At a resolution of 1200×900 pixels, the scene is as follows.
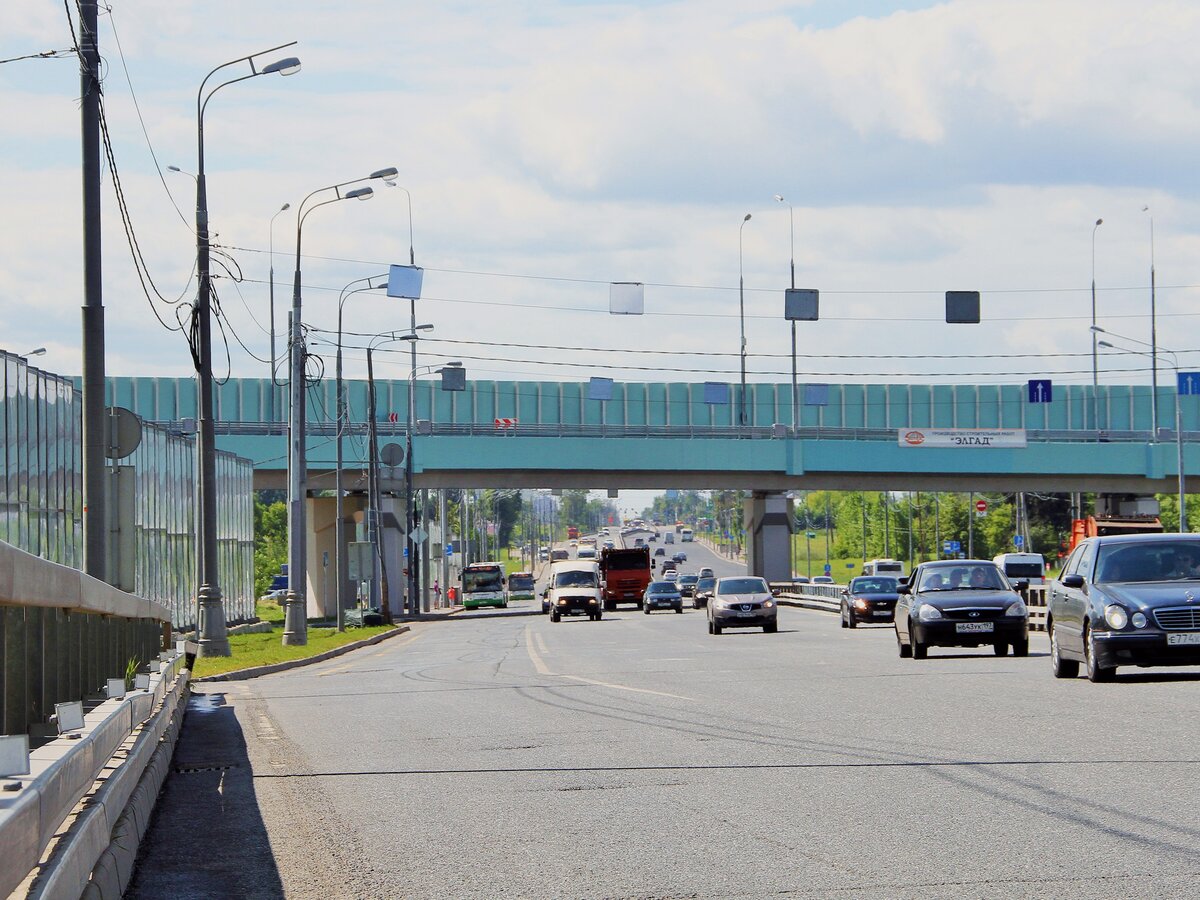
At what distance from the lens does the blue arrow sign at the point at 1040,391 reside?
73.1 metres

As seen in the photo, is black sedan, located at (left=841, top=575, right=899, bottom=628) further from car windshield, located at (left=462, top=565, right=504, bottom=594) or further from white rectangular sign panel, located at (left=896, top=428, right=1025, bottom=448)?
car windshield, located at (left=462, top=565, right=504, bottom=594)

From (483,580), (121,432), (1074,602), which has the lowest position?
(483,580)

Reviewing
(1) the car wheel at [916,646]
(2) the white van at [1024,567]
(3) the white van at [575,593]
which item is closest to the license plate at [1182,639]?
(1) the car wheel at [916,646]

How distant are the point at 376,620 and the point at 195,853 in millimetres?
49036

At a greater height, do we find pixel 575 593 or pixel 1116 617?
pixel 1116 617

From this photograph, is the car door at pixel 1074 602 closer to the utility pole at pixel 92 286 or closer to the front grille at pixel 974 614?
the front grille at pixel 974 614

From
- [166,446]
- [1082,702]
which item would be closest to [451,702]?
[1082,702]

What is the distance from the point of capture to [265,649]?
36.1 metres

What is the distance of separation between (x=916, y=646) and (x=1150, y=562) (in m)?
7.29

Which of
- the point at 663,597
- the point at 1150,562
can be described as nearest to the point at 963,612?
the point at 1150,562

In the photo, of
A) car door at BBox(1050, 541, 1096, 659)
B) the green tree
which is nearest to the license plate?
car door at BBox(1050, 541, 1096, 659)

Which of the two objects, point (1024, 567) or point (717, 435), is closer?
point (1024, 567)

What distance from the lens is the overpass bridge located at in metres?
73.6

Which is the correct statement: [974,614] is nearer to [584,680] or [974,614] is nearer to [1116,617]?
[584,680]
